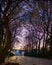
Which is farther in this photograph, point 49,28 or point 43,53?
point 43,53

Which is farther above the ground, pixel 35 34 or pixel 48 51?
pixel 35 34

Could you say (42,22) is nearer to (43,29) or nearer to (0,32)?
(43,29)

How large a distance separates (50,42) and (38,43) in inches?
319

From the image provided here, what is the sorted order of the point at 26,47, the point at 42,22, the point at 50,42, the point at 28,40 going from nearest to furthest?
the point at 42,22 → the point at 50,42 → the point at 28,40 → the point at 26,47

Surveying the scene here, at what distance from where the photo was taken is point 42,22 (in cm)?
3019

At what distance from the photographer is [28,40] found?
4497 centimetres

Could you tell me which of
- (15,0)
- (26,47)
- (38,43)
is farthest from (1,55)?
(26,47)

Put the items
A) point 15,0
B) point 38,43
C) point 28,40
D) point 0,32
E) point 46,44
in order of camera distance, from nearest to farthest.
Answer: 1. point 15,0
2. point 0,32
3. point 46,44
4. point 38,43
5. point 28,40

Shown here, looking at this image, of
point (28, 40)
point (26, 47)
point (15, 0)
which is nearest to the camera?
point (15, 0)

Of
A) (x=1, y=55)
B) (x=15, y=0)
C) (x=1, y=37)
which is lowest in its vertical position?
(x=1, y=55)

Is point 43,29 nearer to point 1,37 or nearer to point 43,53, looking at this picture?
point 43,53

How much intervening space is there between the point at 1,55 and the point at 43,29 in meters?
18.1

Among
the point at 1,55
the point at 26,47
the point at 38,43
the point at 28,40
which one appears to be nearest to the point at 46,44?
the point at 38,43

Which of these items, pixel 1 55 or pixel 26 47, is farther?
pixel 26 47
